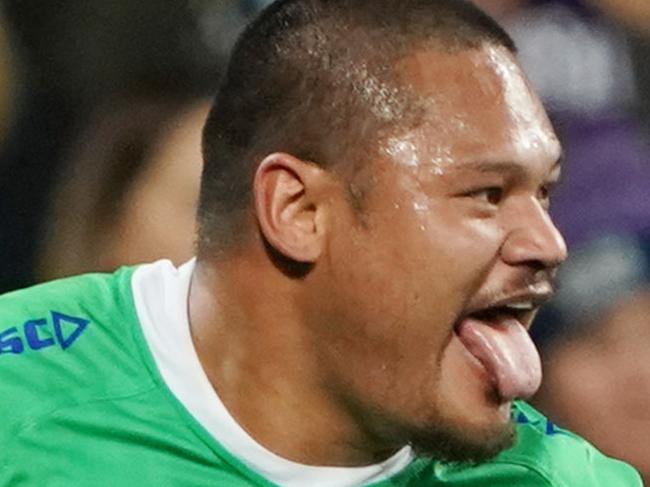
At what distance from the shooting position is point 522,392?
1178 millimetres

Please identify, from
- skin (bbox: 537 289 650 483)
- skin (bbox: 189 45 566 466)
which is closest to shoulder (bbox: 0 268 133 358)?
skin (bbox: 189 45 566 466)

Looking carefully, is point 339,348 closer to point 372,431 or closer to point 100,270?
point 372,431

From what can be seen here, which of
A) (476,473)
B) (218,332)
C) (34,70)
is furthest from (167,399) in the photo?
(34,70)

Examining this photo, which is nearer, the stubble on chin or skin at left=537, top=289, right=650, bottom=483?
the stubble on chin

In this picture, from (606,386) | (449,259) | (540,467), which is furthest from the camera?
(606,386)

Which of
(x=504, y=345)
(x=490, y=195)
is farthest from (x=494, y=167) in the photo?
(x=504, y=345)

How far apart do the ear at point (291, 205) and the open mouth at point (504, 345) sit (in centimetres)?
13

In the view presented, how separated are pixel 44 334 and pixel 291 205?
0.21m

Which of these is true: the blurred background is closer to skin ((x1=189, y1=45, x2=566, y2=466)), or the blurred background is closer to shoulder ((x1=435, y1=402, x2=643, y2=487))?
shoulder ((x1=435, y1=402, x2=643, y2=487))

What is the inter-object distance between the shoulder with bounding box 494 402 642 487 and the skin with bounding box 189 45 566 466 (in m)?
0.09

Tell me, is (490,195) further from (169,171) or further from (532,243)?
(169,171)

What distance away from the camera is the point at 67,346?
1.23 m

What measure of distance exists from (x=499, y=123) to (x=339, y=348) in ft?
0.65

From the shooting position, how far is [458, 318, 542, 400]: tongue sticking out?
1167mm
